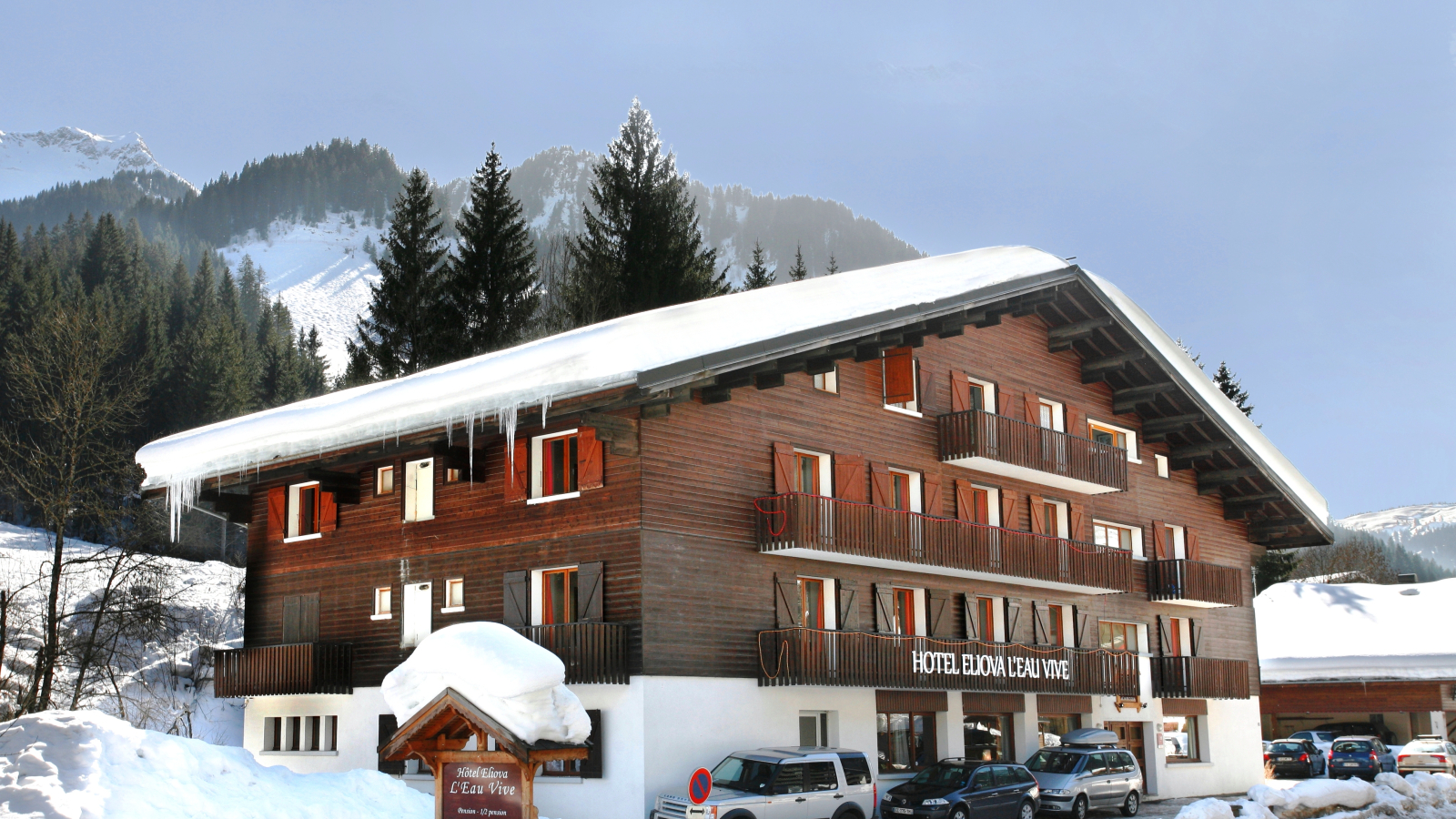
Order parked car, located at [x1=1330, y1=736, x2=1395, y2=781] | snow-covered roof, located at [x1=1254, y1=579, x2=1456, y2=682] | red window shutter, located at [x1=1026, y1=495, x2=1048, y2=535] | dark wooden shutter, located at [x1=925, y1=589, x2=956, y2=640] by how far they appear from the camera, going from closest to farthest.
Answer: dark wooden shutter, located at [x1=925, y1=589, x2=956, y2=640], red window shutter, located at [x1=1026, y1=495, x2=1048, y2=535], parked car, located at [x1=1330, y1=736, x2=1395, y2=781], snow-covered roof, located at [x1=1254, y1=579, x2=1456, y2=682]

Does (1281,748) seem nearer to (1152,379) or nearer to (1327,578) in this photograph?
(1152,379)

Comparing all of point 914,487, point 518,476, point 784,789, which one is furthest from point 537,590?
point 914,487

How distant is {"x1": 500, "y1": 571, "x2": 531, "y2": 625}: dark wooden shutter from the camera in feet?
78.9

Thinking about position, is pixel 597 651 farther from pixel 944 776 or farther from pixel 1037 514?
pixel 1037 514

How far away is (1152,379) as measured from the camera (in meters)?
34.3

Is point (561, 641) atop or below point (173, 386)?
below

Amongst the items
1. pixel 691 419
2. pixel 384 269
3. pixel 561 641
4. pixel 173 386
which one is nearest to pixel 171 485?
pixel 561 641

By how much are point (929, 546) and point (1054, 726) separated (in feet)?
24.0

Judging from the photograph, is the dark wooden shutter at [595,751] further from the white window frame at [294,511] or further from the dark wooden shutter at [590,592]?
the white window frame at [294,511]

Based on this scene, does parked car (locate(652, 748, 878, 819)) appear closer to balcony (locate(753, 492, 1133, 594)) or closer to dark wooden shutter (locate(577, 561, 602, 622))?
dark wooden shutter (locate(577, 561, 602, 622))

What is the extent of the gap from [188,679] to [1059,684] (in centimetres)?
3564

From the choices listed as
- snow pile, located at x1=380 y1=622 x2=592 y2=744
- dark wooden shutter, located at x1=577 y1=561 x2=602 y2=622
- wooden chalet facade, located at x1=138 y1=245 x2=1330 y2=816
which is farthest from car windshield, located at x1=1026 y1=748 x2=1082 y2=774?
snow pile, located at x1=380 y1=622 x2=592 y2=744

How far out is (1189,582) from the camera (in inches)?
1335

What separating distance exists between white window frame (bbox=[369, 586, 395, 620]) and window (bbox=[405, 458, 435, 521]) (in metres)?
1.59
